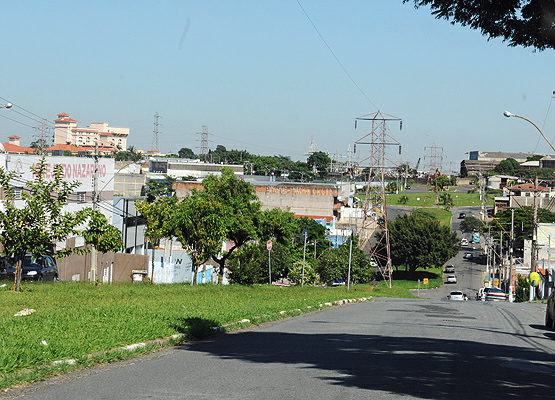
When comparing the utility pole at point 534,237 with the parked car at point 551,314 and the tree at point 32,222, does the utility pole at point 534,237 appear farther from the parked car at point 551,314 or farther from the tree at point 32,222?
the tree at point 32,222

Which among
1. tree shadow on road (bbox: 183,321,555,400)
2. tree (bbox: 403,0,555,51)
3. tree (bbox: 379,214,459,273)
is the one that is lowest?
tree (bbox: 379,214,459,273)

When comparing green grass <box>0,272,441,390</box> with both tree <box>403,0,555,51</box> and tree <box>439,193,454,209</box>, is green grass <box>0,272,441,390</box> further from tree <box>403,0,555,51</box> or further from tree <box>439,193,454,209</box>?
tree <box>439,193,454,209</box>

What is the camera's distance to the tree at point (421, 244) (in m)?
86.3

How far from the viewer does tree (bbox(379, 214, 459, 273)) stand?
8631 centimetres

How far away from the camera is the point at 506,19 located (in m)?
11.4

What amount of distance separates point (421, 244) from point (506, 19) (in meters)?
76.7

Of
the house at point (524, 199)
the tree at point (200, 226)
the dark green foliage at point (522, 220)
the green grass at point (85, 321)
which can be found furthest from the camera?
the house at point (524, 199)

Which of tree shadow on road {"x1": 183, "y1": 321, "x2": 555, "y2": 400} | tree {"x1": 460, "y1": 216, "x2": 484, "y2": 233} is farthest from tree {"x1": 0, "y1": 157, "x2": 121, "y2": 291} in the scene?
tree {"x1": 460, "y1": 216, "x2": 484, "y2": 233}

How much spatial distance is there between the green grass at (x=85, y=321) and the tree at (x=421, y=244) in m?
65.5

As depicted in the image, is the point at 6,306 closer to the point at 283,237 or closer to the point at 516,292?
the point at 283,237

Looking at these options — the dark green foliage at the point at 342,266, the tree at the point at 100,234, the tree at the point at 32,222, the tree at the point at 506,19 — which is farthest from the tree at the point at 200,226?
the dark green foliage at the point at 342,266

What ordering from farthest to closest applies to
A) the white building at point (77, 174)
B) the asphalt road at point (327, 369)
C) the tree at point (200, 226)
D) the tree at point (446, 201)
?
1. the tree at point (446, 201)
2. the white building at point (77, 174)
3. the tree at point (200, 226)
4. the asphalt road at point (327, 369)

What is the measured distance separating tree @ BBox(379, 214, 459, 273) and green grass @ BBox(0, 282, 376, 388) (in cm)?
6547

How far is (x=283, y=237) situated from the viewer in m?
43.0
